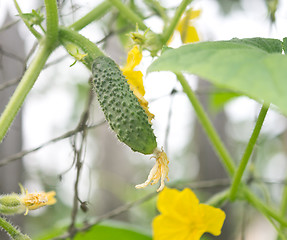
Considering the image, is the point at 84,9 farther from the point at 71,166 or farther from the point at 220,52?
the point at 220,52

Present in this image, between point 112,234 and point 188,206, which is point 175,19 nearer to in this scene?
point 188,206

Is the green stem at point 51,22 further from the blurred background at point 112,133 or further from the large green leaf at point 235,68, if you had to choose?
the large green leaf at point 235,68

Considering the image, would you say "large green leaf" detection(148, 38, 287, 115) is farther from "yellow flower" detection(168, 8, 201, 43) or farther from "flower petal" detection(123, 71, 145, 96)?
"yellow flower" detection(168, 8, 201, 43)

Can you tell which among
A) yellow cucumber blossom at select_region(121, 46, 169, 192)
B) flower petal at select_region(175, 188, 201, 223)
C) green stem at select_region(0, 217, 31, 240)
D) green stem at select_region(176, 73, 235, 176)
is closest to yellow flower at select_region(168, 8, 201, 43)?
green stem at select_region(176, 73, 235, 176)

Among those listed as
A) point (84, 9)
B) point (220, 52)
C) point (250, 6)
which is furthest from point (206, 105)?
point (220, 52)

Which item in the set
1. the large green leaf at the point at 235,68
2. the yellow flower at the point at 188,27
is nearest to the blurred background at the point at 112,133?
the yellow flower at the point at 188,27

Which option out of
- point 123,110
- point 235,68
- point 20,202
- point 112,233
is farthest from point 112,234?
point 235,68

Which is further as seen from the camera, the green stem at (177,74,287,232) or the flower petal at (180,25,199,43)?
the flower petal at (180,25,199,43)
